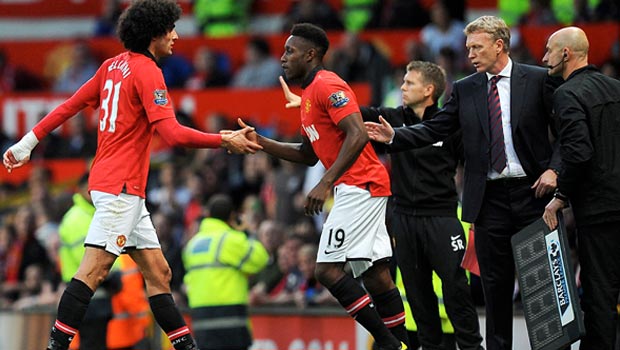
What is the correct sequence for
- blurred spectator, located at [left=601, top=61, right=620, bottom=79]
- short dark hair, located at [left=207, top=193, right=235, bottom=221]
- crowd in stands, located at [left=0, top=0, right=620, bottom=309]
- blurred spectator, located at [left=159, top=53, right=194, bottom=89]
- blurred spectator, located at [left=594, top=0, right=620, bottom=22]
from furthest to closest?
blurred spectator, located at [left=159, top=53, right=194, bottom=89]
blurred spectator, located at [left=594, top=0, right=620, bottom=22]
crowd in stands, located at [left=0, top=0, right=620, bottom=309]
blurred spectator, located at [left=601, top=61, right=620, bottom=79]
short dark hair, located at [left=207, top=193, right=235, bottom=221]

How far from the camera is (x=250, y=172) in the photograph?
52.2ft

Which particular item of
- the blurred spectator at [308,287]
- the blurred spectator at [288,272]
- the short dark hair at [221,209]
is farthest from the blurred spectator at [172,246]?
the short dark hair at [221,209]

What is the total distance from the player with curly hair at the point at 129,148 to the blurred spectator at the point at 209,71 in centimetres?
889

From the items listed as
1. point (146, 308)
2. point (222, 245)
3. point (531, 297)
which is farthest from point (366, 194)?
point (146, 308)

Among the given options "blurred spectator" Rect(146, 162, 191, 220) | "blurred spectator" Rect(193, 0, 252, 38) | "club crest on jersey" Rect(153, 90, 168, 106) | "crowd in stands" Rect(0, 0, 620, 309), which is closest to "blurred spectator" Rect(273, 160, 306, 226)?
"crowd in stands" Rect(0, 0, 620, 309)

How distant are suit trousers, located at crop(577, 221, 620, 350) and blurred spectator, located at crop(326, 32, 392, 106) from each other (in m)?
7.90

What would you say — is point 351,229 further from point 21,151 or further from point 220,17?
Result: point 220,17

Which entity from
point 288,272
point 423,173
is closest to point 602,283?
point 423,173

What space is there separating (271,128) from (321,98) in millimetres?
7898

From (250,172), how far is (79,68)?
4.24 meters

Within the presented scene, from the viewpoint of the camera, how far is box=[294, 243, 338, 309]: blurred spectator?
42.2 ft

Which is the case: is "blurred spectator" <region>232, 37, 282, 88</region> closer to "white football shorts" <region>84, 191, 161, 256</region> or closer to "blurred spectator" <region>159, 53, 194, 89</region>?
"blurred spectator" <region>159, 53, 194, 89</region>

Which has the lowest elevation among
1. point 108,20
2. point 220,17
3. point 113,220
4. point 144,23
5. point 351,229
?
point 351,229

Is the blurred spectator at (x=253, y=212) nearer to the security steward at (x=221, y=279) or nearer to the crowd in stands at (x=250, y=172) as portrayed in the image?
the crowd in stands at (x=250, y=172)
